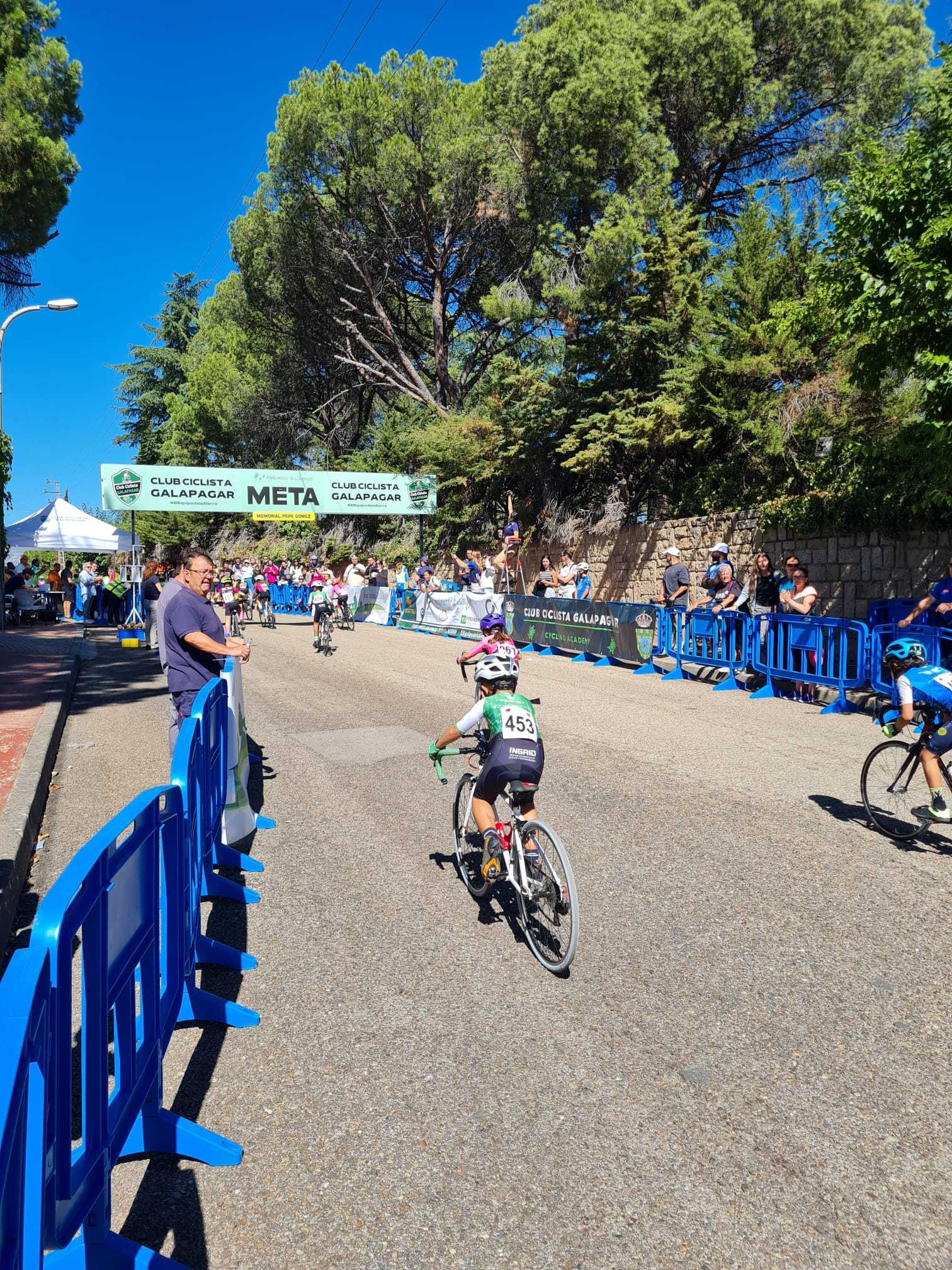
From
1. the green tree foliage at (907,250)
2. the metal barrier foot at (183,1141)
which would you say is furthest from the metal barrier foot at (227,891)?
the green tree foliage at (907,250)

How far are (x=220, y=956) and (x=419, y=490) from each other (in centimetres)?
2756

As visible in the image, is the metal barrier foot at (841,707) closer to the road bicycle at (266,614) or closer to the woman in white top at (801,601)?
the woman in white top at (801,601)

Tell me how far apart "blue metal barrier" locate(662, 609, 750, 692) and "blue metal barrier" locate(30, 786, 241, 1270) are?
34.3ft

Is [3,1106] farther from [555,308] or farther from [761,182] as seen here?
[761,182]

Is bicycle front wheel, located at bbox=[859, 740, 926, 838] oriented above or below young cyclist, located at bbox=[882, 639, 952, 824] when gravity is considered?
below

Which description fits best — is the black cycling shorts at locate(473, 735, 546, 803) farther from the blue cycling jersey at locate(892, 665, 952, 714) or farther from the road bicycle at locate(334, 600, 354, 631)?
the road bicycle at locate(334, 600, 354, 631)

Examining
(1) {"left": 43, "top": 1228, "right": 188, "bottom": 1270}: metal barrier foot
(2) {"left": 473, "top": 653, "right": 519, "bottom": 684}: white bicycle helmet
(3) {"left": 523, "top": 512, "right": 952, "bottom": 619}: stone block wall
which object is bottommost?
(1) {"left": 43, "top": 1228, "right": 188, "bottom": 1270}: metal barrier foot

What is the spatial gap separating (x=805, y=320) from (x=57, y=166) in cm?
2018

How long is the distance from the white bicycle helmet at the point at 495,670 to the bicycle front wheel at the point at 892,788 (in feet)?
9.76

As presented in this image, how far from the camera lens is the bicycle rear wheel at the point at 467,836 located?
513cm

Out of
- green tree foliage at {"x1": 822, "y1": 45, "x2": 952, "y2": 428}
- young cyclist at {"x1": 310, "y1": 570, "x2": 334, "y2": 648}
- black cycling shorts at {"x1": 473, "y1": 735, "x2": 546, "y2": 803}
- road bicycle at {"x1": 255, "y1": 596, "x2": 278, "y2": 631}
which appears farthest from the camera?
road bicycle at {"x1": 255, "y1": 596, "x2": 278, "y2": 631}

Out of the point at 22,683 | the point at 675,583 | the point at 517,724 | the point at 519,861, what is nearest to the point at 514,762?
the point at 517,724

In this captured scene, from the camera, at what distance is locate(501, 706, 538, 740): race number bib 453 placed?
4.53 metres

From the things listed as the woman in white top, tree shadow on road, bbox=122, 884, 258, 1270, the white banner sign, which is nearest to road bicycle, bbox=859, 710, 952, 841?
tree shadow on road, bbox=122, 884, 258, 1270
